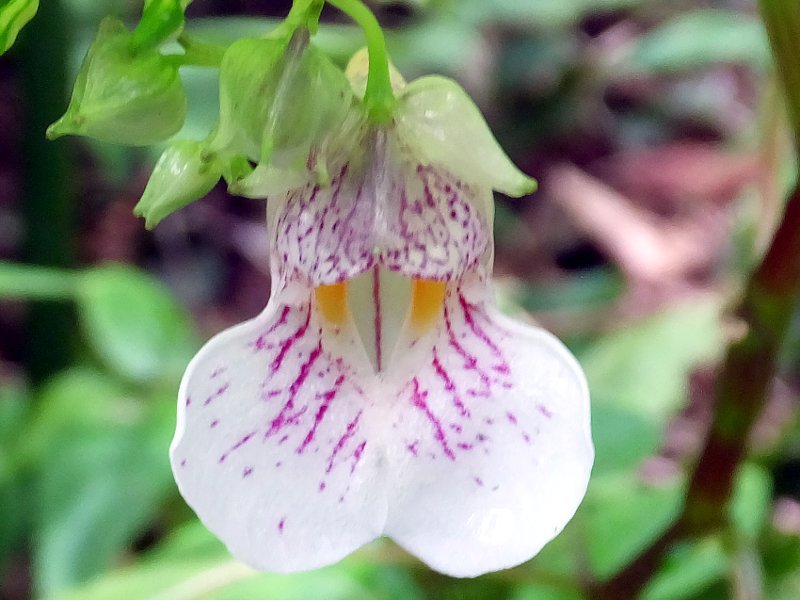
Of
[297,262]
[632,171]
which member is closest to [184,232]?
[632,171]

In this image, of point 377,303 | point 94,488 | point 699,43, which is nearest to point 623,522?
point 377,303

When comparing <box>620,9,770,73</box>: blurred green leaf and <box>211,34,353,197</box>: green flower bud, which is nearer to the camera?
<box>211,34,353,197</box>: green flower bud

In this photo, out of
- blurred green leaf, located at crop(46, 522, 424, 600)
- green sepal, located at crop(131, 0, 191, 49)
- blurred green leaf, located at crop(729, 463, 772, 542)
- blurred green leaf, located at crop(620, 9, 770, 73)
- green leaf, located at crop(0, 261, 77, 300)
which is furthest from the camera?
blurred green leaf, located at crop(620, 9, 770, 73)

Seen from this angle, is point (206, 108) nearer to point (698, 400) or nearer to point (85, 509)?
point (85, 509)

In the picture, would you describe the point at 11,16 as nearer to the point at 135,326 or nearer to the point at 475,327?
the point at 475,327

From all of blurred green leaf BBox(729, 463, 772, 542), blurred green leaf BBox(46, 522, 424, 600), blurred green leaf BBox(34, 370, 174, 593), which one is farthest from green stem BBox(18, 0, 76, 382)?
blurred green leaf BBox(729, 463, 772, 542)

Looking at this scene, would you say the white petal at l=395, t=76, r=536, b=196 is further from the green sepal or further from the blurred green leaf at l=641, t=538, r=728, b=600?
the blurred green leaf at l=641, t=538, r=728, b=600
